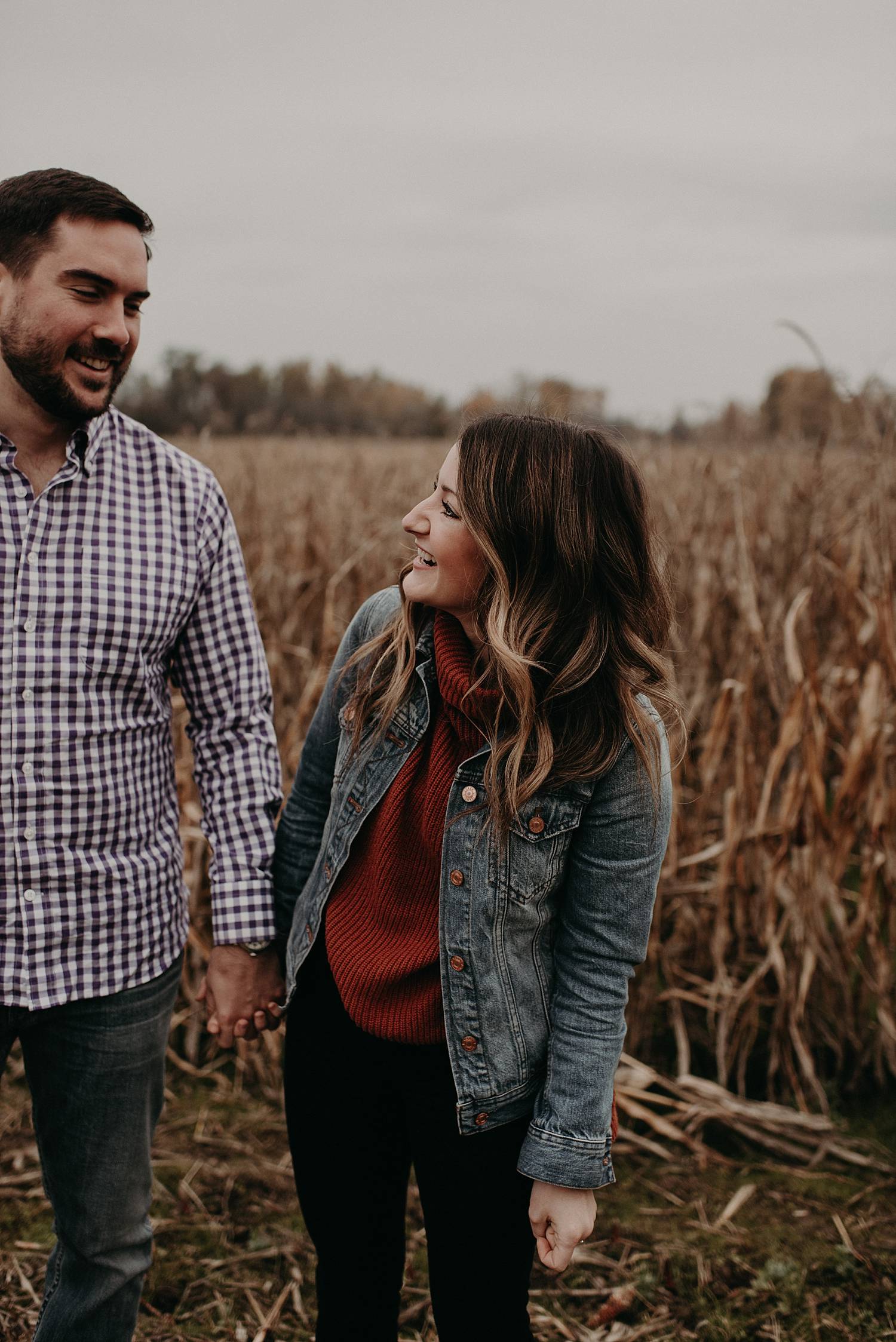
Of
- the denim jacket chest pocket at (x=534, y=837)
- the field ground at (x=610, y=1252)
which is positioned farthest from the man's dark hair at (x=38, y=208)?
the field ground at (x=610, y=1252)

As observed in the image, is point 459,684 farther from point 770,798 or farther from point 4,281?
point 770,798

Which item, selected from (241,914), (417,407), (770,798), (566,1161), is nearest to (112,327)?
(241,914)

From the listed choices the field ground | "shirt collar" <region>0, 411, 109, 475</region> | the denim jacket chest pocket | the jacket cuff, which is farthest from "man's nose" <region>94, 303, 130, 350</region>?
the field ground

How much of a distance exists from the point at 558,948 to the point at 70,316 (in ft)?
3.46

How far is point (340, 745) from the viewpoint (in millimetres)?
1470

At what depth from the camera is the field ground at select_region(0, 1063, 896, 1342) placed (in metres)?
1.89

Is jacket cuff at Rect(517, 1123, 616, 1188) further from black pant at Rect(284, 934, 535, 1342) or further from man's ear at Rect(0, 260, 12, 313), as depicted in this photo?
man's ear at Rect(0, 260, 12, 313)

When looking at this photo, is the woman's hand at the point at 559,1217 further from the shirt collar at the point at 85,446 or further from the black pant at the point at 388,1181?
the shirt collar at the point at 85,446

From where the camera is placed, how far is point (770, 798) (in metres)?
2.46

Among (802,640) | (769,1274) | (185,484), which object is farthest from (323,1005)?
(802,640)

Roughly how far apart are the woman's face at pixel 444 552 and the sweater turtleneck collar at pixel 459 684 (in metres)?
0.05

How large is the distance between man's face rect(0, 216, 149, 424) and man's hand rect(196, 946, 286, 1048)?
83 centimetres

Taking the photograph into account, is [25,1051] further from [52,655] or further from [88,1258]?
[52,655]

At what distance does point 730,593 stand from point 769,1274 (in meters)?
1.89
